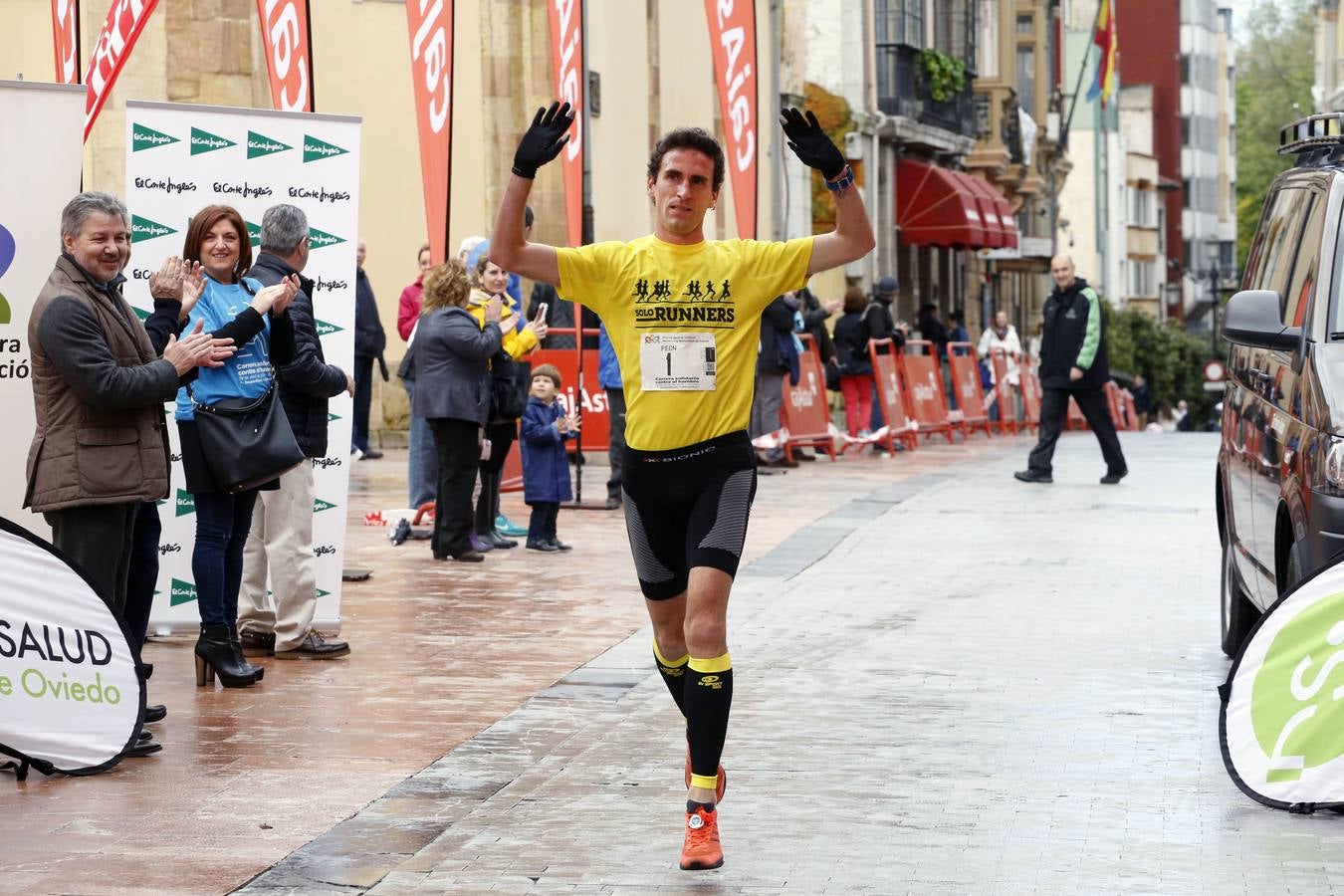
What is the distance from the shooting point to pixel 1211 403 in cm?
6619

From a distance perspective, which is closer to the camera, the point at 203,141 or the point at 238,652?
the point at 238,652

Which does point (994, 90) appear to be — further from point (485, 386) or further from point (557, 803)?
point (557, 803)

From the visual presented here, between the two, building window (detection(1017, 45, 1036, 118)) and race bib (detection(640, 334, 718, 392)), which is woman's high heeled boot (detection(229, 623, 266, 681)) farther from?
building window (detection(1017, 45, 1036, 118))

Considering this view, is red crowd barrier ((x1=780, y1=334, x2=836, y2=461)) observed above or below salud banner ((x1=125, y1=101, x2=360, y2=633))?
below

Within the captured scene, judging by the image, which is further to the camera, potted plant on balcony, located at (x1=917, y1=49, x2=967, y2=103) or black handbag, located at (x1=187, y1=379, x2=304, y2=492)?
potted plant on balcony, located at (x1=917, y1=49, x2=967, y2=103)

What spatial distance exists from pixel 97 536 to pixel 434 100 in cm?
670

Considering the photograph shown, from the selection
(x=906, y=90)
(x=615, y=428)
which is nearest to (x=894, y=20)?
(x=906, y=90)

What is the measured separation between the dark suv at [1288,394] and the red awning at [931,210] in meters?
31.4

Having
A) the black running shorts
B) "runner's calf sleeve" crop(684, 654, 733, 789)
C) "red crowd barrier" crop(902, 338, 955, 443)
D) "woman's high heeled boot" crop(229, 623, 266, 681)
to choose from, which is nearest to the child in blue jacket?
"woman's high heeled boot" crop(229, 623, 266, 681)

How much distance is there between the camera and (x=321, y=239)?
32.5 ft

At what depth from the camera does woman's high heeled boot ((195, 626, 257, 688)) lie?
8.75m

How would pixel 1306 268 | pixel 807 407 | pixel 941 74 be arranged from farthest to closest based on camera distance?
1. pixel 941 74
2. pixel 807 407
3. pixel 1306 268

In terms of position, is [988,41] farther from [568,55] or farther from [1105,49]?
[568,55]

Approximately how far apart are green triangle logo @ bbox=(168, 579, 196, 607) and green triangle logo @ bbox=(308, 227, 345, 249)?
1.63 m
